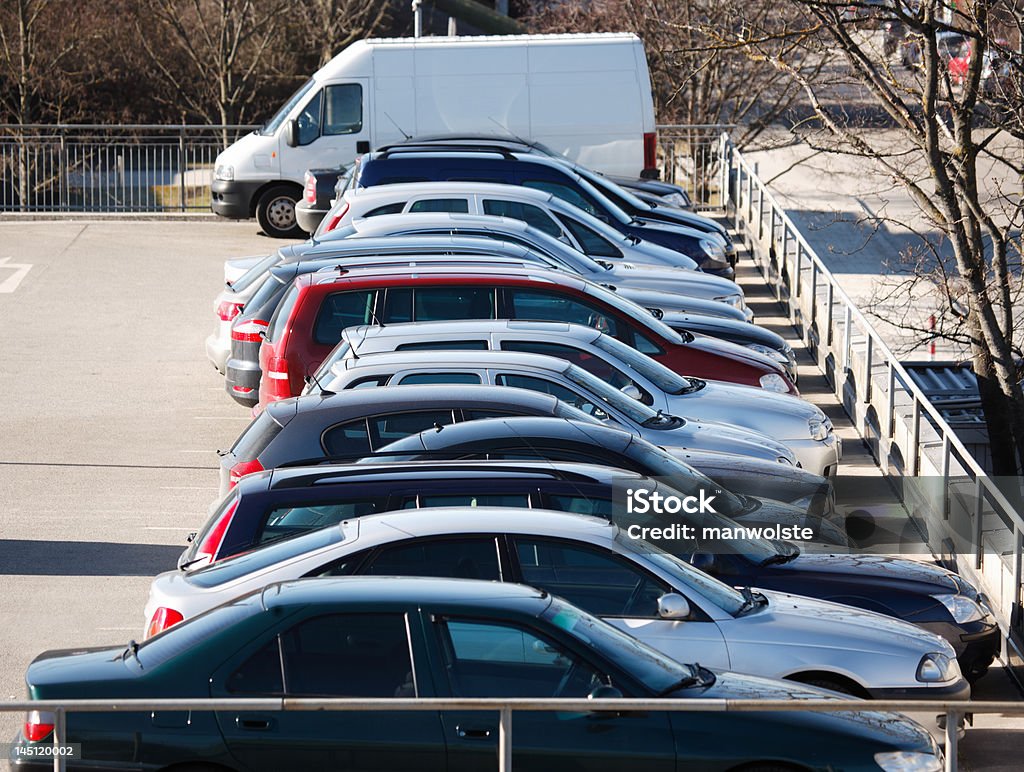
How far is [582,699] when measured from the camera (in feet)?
18.5

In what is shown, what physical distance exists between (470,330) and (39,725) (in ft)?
19.7

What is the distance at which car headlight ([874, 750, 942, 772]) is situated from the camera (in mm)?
5824

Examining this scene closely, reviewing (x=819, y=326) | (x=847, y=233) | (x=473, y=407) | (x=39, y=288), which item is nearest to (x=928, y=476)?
(x=473, y=407)

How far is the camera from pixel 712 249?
17.8 metres

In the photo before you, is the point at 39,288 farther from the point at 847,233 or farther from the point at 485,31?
the point at 847,233

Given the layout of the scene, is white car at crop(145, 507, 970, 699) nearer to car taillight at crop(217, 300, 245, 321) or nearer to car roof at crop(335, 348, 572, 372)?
car roof at crop(335, 348, 572, 372)

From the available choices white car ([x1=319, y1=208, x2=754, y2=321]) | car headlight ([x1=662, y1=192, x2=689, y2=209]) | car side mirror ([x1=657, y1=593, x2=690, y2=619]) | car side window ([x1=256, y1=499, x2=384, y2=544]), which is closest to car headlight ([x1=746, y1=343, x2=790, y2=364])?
white car ([x1=319, y1=208, x2=754, y2=321])

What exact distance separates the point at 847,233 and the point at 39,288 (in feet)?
62.5

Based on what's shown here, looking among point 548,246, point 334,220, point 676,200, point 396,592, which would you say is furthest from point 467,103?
point 396,592

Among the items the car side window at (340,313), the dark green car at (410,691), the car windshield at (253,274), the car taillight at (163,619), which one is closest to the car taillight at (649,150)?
the car windshield at (253,274)

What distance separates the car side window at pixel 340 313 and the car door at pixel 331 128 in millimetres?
11180

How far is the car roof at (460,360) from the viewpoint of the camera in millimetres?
10367

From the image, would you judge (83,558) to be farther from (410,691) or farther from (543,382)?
(410,691)

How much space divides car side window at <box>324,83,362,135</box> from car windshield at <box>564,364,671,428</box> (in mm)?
13711
